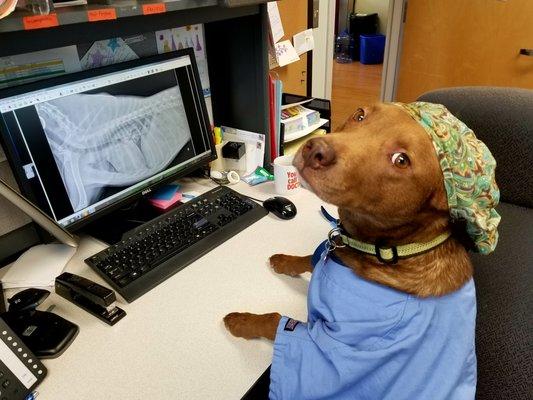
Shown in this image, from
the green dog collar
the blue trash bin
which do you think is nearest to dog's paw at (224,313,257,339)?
the green dog collar

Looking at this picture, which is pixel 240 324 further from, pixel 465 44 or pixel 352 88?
pixel 352 88

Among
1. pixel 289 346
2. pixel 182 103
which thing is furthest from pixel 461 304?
pixel 182 103

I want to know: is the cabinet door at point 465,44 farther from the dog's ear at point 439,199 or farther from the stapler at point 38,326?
the stapler at point 38,326

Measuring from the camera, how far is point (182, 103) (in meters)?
Answer: 1.15

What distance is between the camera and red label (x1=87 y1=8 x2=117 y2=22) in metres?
0.74

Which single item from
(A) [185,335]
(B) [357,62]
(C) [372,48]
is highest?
(A) [185,335]

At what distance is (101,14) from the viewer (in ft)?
2.49

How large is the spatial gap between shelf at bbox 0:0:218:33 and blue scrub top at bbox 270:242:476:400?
26.4 inches

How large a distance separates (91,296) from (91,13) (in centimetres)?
54

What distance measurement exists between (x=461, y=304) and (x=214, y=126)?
0.99 meters

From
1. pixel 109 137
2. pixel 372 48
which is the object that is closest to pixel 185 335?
pixel 109 137

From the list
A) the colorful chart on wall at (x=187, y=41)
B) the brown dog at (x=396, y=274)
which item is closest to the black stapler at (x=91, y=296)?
the brown dog at (x=396, y=274)

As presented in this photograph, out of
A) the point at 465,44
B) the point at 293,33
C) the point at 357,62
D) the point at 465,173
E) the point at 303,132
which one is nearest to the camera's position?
the point at 465,173

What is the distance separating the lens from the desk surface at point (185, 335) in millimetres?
676
